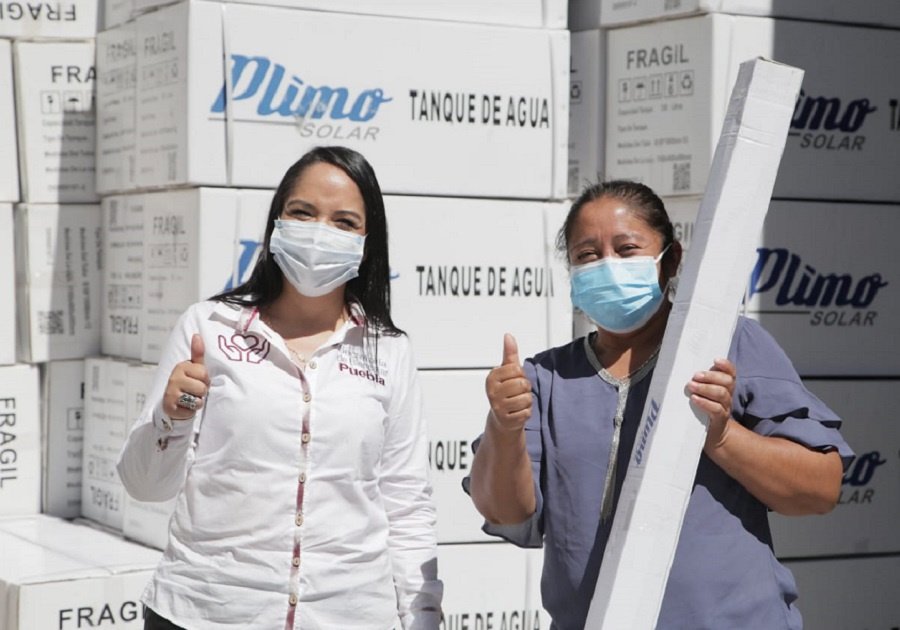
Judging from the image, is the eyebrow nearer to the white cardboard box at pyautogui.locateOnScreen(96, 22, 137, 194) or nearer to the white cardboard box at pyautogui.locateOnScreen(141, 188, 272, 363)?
the white cardboard box at pyautogui.locateOnScreen(141, 188, 272, 363)

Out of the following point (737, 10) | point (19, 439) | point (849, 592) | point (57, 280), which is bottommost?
point (849, 592)

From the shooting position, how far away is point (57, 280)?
4312 millimetres

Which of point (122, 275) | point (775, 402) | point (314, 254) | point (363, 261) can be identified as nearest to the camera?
point (775, 402)

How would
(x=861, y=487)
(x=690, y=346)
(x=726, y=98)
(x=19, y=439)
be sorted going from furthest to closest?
(x=19, y=439)
(x=861, y=487)
(x=726, y=98)
(x=690, y=346)

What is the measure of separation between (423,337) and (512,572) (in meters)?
0.68

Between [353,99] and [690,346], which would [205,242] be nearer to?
[353,99]

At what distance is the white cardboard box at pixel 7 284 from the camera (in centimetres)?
424

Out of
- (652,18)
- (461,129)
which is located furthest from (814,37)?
(461,129)

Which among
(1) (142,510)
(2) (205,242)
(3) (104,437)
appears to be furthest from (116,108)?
(1) (142,510)

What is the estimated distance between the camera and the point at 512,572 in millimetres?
3984

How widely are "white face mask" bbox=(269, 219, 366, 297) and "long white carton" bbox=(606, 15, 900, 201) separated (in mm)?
1407

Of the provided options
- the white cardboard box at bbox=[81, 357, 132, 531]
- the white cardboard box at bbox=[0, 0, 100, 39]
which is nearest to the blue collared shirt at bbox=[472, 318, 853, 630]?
the white cardboard box at bbox=[81, 357, 132, 531]

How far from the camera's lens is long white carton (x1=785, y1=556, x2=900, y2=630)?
401 cm

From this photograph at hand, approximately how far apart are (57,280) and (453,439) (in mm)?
1284
